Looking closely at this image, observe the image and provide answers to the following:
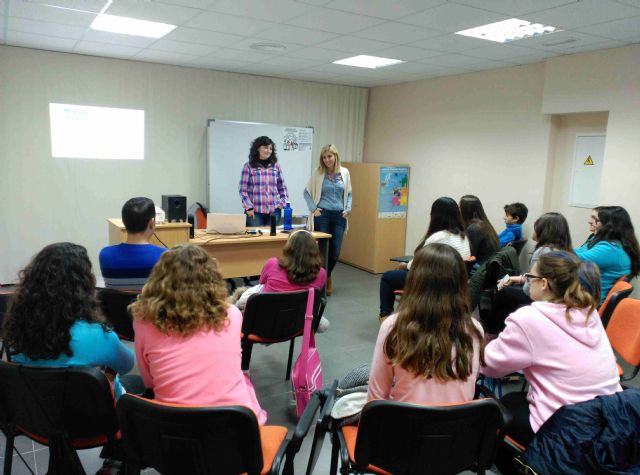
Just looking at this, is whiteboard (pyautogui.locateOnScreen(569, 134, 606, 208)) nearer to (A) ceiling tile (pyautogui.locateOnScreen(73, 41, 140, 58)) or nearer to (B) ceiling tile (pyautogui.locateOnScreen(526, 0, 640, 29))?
(B) ceiling tile (pyautogui.locateOnScreen(526, 0, 640, 29))

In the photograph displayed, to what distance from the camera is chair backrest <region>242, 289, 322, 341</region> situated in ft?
8.56

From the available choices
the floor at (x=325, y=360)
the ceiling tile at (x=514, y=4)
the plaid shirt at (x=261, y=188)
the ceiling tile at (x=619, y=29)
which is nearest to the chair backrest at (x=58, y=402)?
the floor at (x=325, y=360)

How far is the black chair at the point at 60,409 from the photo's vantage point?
4.95 feet

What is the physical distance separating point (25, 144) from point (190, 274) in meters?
4.59

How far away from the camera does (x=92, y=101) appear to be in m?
5.46

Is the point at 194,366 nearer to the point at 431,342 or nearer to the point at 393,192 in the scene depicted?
the point at 431,342

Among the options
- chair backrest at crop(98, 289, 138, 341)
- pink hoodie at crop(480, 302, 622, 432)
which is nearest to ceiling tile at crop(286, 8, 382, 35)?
chair backrest at crop(98, 289, 138, 341)

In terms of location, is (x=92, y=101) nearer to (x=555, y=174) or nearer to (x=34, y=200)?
(x=34, y=200)

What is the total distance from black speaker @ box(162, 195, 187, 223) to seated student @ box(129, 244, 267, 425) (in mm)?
2366

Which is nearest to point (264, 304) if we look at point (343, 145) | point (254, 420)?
point (254, 420)

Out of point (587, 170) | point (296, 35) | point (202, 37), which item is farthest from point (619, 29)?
point (202, 37)

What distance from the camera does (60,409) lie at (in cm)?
158

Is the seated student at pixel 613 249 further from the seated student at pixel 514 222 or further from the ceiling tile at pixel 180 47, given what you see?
the ceiling tile at pixel 180 47

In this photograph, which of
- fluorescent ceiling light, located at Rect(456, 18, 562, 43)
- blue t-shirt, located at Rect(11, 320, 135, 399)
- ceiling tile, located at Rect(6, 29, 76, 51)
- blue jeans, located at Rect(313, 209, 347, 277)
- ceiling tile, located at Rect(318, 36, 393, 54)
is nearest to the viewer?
blue t-shirt, located at Rect(11, 320, 135, 399)
